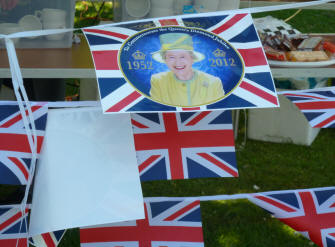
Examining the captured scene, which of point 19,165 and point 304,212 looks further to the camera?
point 304,212

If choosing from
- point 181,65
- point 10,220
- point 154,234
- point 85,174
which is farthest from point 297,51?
point 10,220

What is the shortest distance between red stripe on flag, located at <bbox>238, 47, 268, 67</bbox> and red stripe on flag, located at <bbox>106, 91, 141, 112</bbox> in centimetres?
27

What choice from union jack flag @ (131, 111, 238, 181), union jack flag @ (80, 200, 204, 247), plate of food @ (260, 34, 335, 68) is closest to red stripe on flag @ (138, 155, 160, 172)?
union jack flag @ (131, 111, 238, 181)

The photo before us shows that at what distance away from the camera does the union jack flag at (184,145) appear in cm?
104

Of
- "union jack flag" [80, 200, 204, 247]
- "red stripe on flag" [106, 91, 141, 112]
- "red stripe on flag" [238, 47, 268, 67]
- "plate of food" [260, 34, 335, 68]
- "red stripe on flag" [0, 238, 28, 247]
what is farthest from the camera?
"plate of food" [260, 34, 335, 68]

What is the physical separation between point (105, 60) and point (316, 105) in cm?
52

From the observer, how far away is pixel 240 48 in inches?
38.8

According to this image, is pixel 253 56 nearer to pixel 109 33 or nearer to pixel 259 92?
pixel 259 92

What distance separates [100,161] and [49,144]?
4.5 inches

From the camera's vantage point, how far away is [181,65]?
0.92 meters

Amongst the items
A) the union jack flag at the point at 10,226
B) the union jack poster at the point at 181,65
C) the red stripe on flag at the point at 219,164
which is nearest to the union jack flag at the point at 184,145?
the red stripe on flag at the point at 219,164

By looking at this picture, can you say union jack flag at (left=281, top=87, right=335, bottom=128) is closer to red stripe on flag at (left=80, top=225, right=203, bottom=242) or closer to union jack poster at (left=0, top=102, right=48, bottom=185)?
red stripe on flag at (left=80, top=225, right=203, bottom=242)

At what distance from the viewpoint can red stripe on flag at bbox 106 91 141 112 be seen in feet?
2.66

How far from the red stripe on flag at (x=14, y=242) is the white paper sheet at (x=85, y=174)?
29 centimetres
